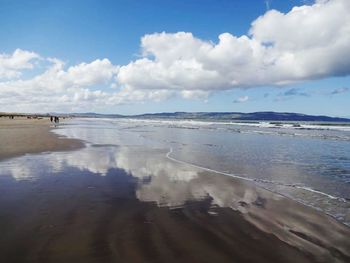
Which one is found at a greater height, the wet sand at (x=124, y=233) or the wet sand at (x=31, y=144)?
the wet sand at (x=124, y=233)

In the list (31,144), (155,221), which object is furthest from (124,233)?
(31,144)

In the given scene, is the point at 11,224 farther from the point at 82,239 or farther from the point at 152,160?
the point at 152,160

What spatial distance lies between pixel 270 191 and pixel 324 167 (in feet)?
21.2

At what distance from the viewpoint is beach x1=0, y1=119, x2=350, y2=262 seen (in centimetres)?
576

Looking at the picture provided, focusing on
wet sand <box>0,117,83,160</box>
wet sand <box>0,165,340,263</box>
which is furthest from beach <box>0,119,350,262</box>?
wet sand <box>0,117,83,160</box>

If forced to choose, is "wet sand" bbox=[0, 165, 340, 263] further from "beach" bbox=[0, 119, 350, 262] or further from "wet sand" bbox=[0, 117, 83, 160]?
"wet sand" bbox=[0, 117, 83, 160]

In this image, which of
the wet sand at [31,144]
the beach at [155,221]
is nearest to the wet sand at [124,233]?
the beach at [155,221]

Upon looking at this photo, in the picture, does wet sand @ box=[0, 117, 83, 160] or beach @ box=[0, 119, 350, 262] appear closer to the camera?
beach @ box=[0, 119, 350, 262]

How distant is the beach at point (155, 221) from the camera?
5762 millimetres

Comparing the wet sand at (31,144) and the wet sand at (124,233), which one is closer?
the wet sand at (124,233)

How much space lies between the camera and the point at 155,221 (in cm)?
743

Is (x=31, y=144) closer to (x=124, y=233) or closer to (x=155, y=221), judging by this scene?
(x=155, y=221)

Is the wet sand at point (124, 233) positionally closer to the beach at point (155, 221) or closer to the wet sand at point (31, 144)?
the beach at point (155, 221)

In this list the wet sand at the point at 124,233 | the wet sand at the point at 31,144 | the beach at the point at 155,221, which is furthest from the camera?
the wet sand at the point at 31,144
